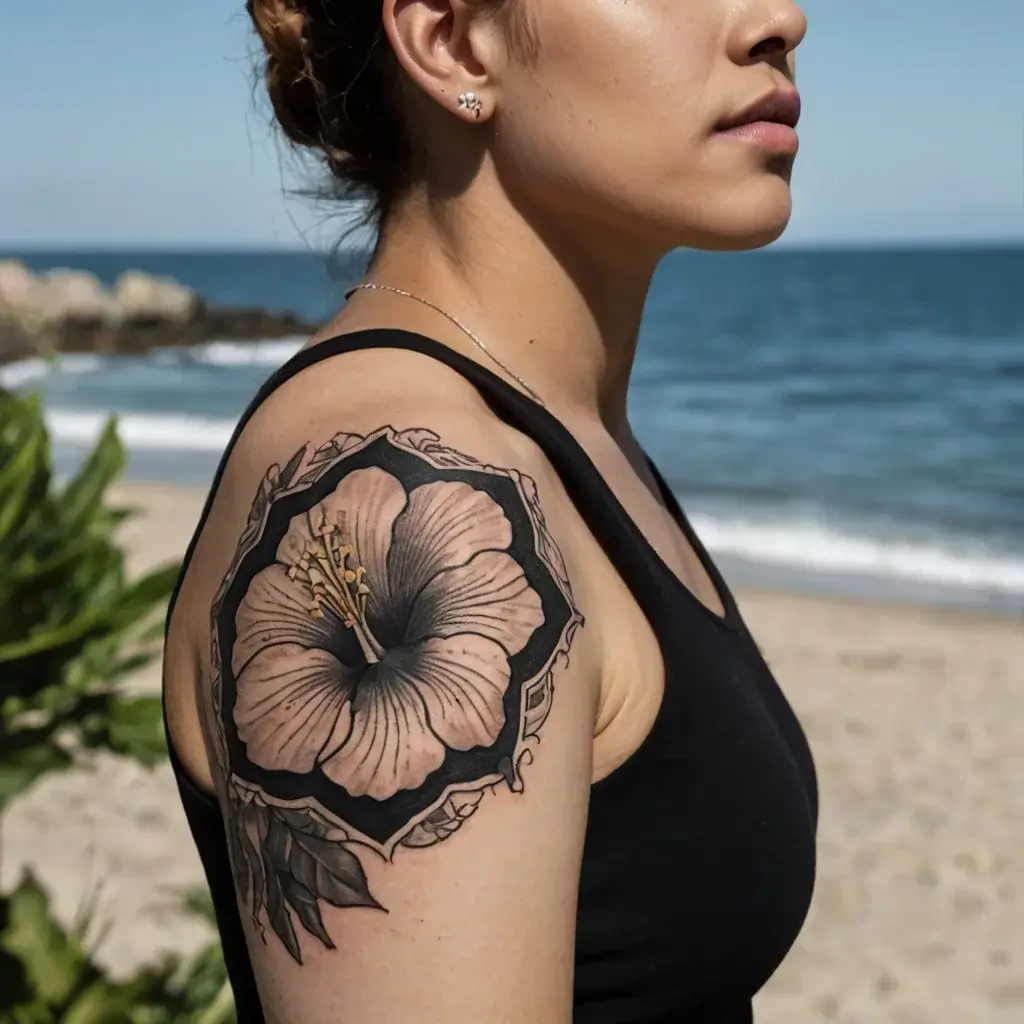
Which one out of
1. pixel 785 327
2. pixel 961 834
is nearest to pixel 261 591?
pixel 961 834

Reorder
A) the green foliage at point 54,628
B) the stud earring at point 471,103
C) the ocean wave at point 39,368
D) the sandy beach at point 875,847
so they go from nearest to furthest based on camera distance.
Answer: the stud earring at point 471,103 < the green foliage at point 54,628 < the sandy beach at point 875,847 < the ocean wave at point 39,368

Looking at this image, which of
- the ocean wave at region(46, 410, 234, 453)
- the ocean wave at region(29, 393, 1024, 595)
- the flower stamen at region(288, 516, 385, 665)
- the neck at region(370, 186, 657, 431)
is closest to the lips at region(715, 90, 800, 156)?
the neck at region(370, 186, 657, 431)

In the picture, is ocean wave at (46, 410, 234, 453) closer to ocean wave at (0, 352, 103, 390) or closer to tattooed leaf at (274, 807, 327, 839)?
ocean wave at (0, 352, 103, 390)

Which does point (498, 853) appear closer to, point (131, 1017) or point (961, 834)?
point (131, 1017)

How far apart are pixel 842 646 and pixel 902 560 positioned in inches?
161

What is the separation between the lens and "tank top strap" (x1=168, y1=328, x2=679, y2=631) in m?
1.28

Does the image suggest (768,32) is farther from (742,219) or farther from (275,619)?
(275,619)

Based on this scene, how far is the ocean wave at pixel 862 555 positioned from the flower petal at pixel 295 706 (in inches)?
514

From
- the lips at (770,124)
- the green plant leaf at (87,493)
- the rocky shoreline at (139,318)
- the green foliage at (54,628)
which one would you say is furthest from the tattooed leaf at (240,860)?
the rocky shoreline at (139,318)

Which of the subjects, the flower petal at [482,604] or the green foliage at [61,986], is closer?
the flower petal at [482,604]

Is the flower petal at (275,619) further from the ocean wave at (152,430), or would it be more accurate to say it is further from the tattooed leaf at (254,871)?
the ocean wave at (152,430)

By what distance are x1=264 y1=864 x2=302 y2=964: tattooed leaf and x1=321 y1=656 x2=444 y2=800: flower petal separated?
0.36 ft

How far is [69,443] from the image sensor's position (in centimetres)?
2278

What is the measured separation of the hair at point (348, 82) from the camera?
5.04ft
